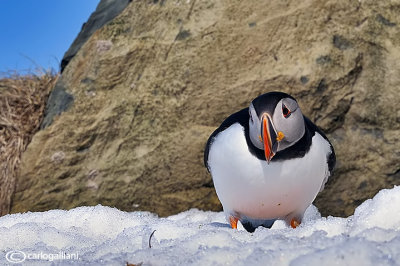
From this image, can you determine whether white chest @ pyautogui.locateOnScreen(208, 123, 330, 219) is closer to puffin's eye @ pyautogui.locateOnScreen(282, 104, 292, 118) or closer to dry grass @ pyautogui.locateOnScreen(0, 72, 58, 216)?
puffin's eye @ pyautogui.locateOnScreen(282, 104, 292, 118)

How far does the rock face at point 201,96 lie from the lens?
4000mm

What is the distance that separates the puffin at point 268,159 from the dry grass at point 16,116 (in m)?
2.76

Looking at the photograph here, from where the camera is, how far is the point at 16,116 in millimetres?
5277

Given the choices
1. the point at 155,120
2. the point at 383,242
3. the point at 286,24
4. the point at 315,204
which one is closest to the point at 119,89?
the point at 155,120

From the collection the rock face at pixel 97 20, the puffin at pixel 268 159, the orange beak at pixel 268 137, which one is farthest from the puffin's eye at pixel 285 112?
the rock face at pixel 97 20

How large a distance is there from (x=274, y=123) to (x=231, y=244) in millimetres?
818

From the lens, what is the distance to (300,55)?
413 cm

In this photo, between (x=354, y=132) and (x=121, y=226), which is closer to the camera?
(x=121, y=226)

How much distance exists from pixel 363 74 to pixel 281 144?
77.5 inches

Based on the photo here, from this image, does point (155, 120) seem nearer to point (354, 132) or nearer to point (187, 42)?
point (187, 42)
